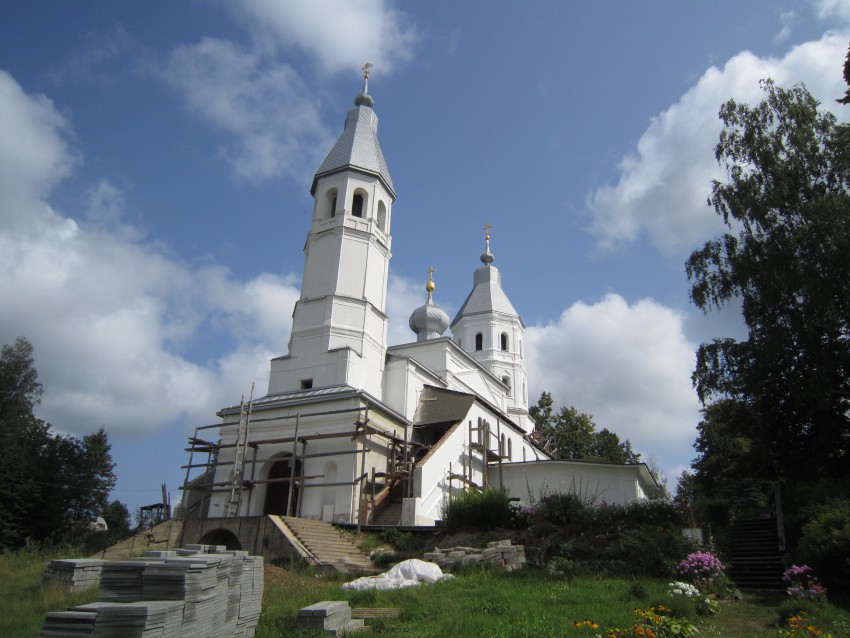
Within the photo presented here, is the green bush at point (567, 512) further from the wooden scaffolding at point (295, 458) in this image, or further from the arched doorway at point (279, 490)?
the arched doorway at point (279, 490)

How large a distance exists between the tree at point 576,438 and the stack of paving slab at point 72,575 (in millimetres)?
36822

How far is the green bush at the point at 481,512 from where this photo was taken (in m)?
17.2

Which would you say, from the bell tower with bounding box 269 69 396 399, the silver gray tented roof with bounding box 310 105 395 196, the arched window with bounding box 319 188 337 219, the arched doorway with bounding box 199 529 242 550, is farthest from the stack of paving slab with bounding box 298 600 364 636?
the silver gray tented roof with bounding box 310 105 395 196

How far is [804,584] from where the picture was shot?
12695 millimetres

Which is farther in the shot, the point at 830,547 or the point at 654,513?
the point at 654,513

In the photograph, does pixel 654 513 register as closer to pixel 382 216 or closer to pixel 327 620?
pixel 327 620

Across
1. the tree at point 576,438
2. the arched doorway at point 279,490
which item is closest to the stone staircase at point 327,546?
the arched doorway at point 279,490

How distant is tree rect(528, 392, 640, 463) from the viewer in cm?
4691

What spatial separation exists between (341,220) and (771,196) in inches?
708

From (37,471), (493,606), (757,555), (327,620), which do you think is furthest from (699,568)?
(37,471)

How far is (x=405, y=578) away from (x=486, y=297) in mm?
35910

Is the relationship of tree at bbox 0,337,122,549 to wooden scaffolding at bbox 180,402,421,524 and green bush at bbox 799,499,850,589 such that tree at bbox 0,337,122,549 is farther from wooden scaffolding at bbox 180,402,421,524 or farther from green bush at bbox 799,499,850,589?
green bush at bbox 799,499,850,589

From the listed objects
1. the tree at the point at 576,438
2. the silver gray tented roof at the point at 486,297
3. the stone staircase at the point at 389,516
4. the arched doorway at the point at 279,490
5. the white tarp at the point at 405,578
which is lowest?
the white tarp at the point at 405,578

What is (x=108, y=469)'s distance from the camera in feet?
132
